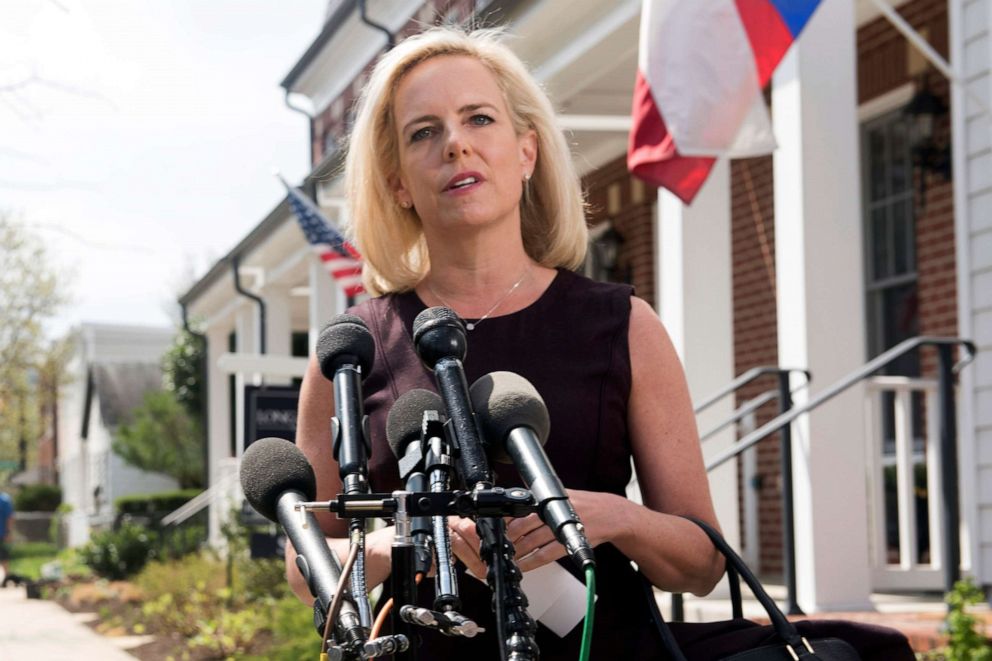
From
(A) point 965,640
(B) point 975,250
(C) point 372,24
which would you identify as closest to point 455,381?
(A) point 965,640

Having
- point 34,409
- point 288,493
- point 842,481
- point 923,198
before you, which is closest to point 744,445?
point 842,481

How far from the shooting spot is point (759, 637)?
6.40 ft

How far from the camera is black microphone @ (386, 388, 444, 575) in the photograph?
155 cm

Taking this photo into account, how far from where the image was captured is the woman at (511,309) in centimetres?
216

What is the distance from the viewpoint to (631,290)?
236 cm

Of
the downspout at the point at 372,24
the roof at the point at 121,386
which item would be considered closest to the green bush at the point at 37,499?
the roof at the point at 121,386

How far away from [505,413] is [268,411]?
30.3 ft

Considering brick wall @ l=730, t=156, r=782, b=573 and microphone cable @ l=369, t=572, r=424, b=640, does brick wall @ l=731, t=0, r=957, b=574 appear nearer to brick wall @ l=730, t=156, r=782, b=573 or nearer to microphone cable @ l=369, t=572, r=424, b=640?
brick wall @ l=730, t=156, r=782, b=573

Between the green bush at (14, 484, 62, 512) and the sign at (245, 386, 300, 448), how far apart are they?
4799 centimetres

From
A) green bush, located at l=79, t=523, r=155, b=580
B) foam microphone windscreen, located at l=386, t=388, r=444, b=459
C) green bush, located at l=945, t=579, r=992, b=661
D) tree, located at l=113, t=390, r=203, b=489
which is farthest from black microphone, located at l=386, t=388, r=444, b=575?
tree, located at l=113, t=390, r=203, b=489

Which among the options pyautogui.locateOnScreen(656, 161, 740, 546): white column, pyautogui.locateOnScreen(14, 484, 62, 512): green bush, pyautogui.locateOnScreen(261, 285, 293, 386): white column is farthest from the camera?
pyautogui.locateOnScreen(14, 484, 62, 512): green bush

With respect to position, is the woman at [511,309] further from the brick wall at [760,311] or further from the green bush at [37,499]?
the green bush at [37,499]

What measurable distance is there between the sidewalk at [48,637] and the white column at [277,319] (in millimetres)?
4180

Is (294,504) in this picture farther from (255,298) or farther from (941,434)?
(255,298)
